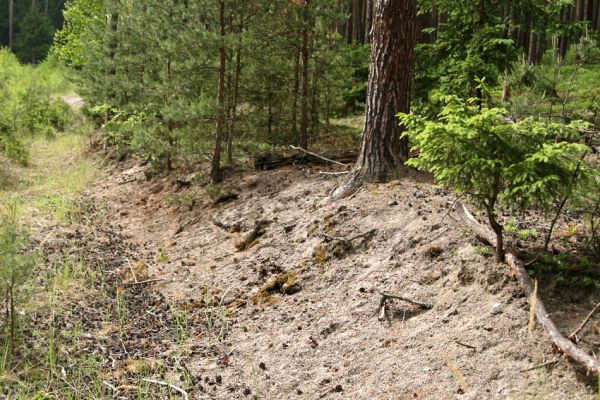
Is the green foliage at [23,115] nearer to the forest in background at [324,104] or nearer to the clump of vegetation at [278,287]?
the forest in background at [324,104]

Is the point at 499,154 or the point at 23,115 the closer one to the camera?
the point at 499,154

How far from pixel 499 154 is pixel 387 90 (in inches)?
134

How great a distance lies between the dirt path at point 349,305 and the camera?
391 centimetres

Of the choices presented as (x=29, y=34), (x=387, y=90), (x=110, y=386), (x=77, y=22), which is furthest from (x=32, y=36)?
(x=110, y=386)

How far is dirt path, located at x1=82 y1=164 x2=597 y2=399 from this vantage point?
391 cm

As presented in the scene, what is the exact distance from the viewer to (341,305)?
540 centimetres

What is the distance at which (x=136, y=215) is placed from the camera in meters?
10.5

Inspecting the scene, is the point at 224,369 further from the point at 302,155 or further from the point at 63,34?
the point at 63,34

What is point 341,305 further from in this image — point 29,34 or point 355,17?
point 29,34

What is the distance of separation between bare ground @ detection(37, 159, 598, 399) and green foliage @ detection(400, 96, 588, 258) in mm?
740

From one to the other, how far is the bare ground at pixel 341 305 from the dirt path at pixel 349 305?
0.04ft

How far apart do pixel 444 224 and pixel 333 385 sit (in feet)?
6.93

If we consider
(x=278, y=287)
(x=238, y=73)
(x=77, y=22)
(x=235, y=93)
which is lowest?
(x=278, y=287)

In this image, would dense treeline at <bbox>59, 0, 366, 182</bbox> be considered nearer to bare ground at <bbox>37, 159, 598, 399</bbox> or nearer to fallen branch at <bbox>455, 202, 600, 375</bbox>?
bare ground at <bbox>37, 159, 598, 399</bbox>
